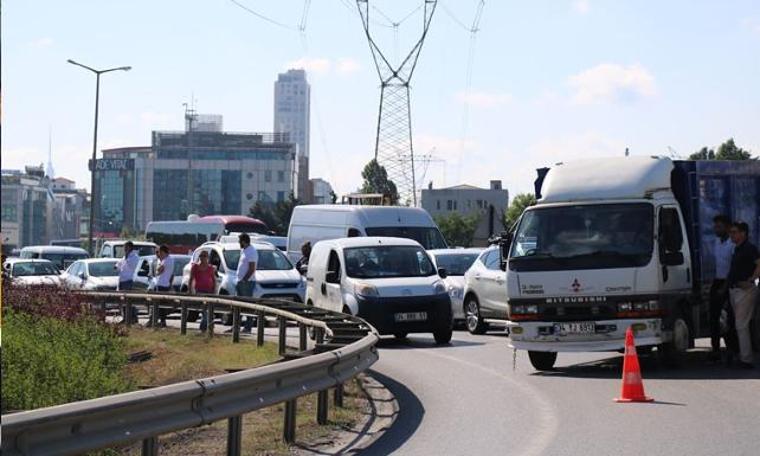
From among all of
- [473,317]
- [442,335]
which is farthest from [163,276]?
[442,335]

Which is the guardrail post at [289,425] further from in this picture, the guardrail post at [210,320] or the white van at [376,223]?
the white van at [376,223]

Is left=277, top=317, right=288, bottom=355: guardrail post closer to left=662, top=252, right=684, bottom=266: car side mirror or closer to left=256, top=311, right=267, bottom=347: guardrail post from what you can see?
left=256, top=311, right=267, bottom=347: guardrail post

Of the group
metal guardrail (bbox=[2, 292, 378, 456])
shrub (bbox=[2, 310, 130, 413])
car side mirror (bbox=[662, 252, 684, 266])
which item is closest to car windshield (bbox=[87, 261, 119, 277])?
shrub (bbox=[2, 310, 130, 413])

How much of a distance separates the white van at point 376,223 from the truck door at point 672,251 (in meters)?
15.8

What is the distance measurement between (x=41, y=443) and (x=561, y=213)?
11.4 meters

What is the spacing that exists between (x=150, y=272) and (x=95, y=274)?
1919 millimetres

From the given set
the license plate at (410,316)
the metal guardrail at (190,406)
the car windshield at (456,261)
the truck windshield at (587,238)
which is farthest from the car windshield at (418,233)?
the metal guardrail at (190,406)

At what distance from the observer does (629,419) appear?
498 inches

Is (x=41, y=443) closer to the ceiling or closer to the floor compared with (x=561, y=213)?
closer to the floor

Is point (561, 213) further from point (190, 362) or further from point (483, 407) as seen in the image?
point (190, 362)

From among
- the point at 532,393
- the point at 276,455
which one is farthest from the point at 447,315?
the point at 276,455

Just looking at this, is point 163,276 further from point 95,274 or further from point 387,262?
point 95,274

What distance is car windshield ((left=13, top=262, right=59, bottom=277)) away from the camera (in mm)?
43006

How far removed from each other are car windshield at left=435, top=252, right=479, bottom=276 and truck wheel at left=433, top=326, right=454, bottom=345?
6.35 m
